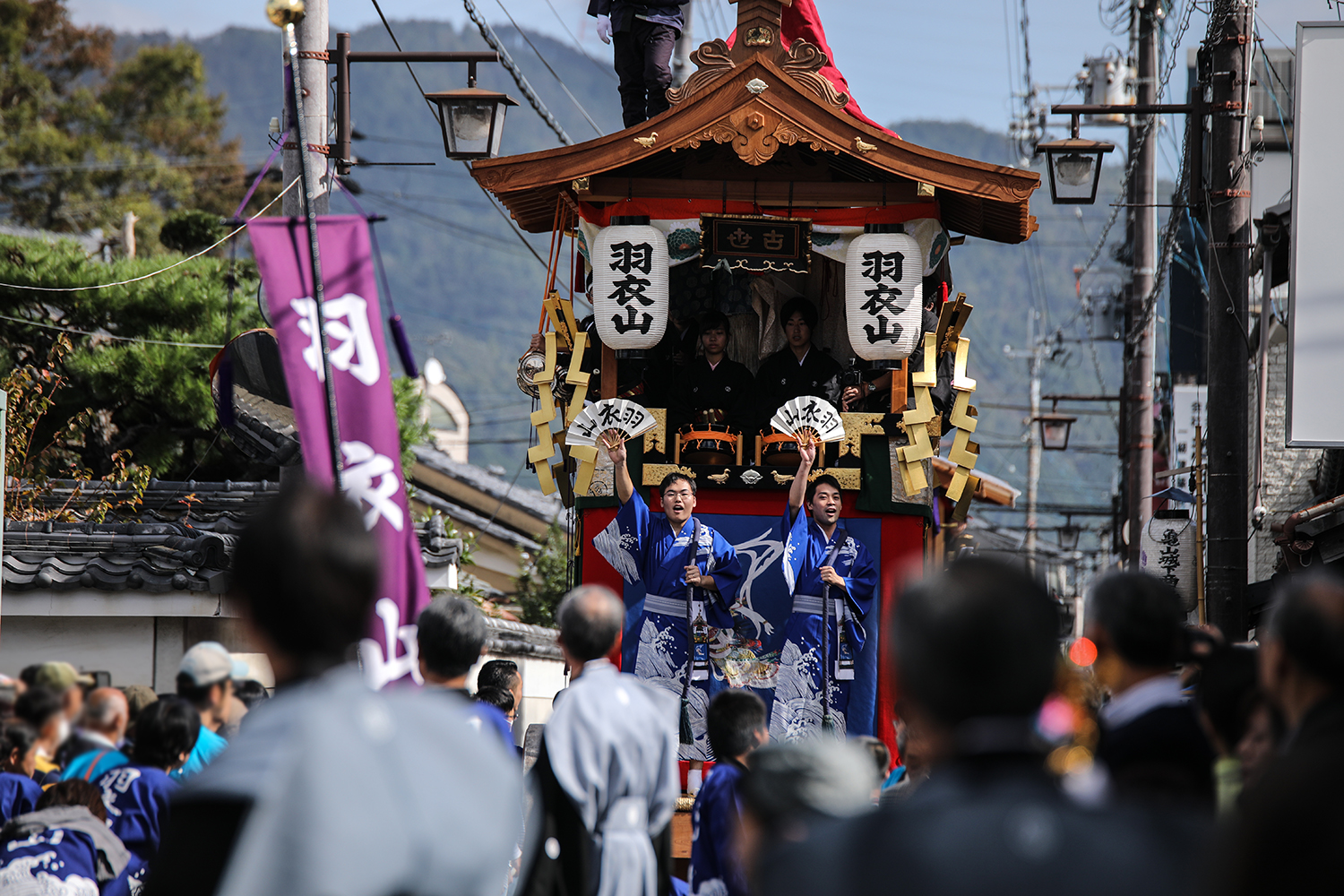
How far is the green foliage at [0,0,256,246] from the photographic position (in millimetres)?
28562

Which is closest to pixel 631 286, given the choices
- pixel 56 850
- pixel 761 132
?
pixel 761 132

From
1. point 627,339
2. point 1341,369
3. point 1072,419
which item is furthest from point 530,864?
point 1072,419

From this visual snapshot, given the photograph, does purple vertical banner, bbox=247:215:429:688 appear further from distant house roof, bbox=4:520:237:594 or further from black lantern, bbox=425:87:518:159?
distant house roof, bbox=4:520:237:594

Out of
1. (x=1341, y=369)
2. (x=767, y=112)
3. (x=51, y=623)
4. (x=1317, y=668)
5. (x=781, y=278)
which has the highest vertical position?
(x=767, y=112)

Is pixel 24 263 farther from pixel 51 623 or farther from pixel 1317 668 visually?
pixel 1317 668

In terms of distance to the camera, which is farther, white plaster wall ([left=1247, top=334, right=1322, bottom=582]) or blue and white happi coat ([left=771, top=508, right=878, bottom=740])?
white plaster wall ([left=1247, top=334, right=1322, bottom=582])

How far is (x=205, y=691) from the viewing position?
4.57 metres

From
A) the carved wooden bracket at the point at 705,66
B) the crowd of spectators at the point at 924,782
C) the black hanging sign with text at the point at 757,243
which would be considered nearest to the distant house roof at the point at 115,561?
the black hanging sign with text at the point at 757,243

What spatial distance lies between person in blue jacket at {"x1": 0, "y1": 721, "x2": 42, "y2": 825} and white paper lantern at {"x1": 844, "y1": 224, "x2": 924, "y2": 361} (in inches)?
241

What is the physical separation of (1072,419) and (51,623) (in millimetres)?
19018

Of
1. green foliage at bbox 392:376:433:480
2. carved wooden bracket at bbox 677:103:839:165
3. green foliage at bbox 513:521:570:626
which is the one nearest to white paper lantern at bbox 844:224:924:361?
carved wooden bracket at bbox 677:103:839:165

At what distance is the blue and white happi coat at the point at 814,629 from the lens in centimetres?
903

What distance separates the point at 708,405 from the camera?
10.0 m

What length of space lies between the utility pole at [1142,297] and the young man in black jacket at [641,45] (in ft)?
25.5
